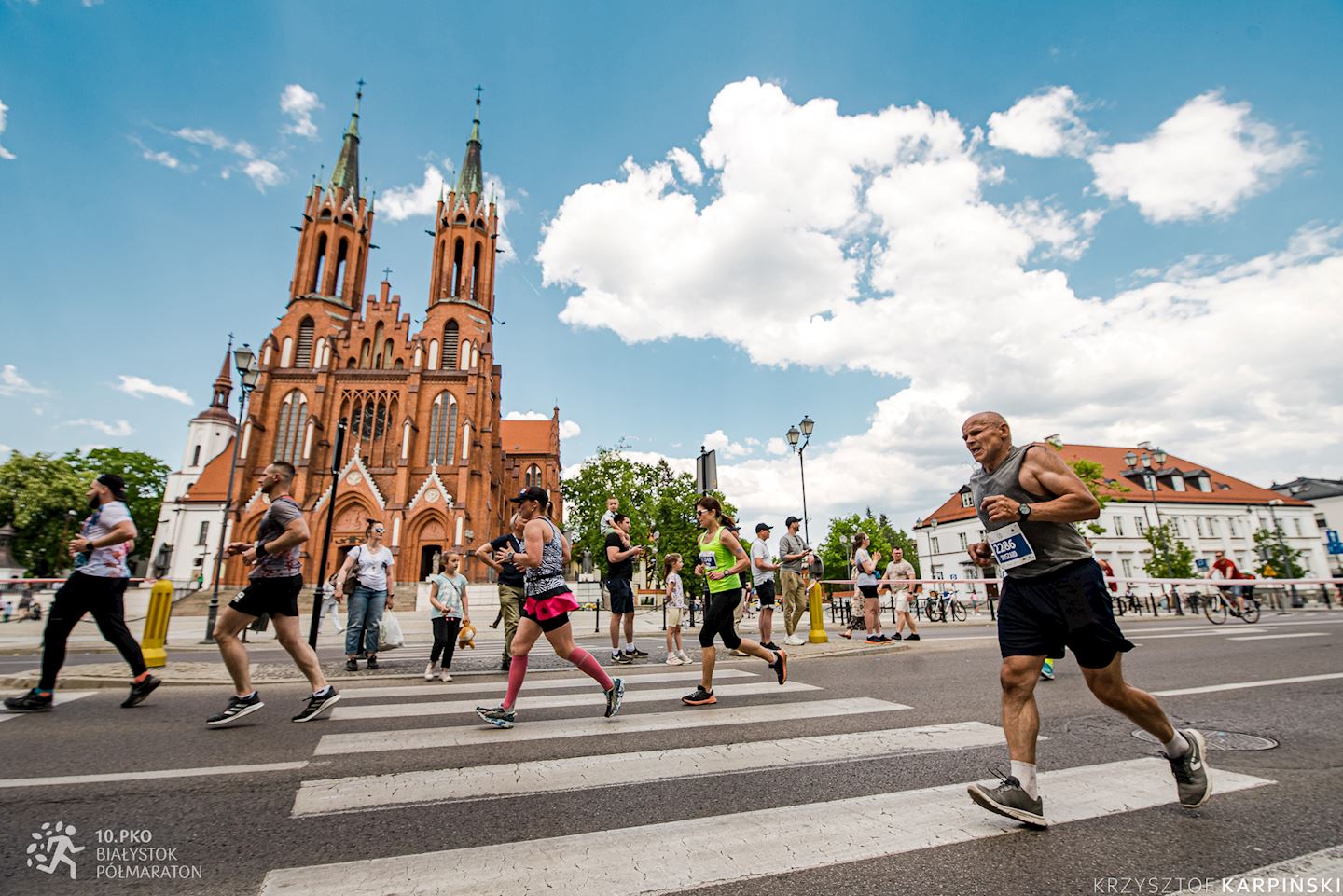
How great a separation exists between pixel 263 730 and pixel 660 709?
310cm

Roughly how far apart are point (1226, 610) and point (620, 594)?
1773cm

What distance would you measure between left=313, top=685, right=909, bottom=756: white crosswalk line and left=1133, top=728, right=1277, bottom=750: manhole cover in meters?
1.72

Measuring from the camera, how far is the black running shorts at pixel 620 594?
8.20 m

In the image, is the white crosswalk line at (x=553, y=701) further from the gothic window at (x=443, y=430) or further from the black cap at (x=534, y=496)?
the gothic window at (x=443, y=430)

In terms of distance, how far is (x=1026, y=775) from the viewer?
8.70 ft

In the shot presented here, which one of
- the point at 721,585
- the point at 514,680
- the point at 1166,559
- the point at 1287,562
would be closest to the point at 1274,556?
the point at 1287,562

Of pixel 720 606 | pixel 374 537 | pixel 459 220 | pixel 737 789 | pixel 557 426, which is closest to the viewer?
pixel 737 789

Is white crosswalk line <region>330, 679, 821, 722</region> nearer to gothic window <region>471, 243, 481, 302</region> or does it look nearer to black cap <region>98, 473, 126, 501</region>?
black cap <region>98, 473, 126, 501</region>

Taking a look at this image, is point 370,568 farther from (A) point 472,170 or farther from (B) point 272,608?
(A) point 472,170

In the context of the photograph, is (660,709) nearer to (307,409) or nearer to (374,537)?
(374,537)

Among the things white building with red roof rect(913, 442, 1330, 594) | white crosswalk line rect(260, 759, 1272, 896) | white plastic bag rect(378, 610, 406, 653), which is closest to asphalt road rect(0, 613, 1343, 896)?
white crosswalk line rect(260, 759, 1272, 896)

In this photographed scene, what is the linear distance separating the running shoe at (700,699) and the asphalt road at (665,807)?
197mm

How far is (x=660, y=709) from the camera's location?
5.27 m

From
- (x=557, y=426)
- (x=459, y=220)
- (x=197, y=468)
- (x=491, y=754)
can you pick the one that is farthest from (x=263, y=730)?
(x=557, y=426)
